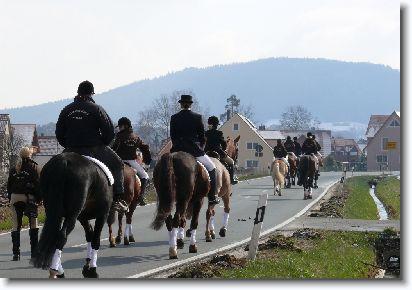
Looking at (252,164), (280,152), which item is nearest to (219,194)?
(280,152)

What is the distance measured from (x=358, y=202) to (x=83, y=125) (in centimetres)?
2370

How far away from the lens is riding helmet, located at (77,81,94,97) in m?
12.4

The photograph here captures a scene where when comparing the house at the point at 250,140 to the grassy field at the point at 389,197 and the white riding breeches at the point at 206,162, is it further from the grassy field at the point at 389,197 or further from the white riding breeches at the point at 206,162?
the grassy field at the point at 389,197

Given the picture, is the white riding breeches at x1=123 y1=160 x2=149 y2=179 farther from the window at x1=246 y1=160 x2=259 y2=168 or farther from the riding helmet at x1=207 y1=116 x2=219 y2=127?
the window at x1=246 y1=160 x2=259 y2=168

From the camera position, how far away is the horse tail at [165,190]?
48.6 ft

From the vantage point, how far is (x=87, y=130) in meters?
12.2

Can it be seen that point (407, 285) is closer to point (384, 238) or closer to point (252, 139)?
point (384, 238)

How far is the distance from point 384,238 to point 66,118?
10770 mm

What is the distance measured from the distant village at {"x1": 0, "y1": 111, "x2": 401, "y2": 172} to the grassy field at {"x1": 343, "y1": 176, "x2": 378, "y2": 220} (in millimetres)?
1409

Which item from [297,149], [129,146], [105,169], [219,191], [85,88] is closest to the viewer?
[105,169]

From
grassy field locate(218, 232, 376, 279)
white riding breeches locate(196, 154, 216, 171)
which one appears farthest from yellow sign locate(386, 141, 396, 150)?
white riding breeches locate(196, 154, 216, 171)

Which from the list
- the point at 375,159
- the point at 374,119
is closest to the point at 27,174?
the point at 374,119

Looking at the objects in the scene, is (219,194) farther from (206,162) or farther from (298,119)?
(298,119)

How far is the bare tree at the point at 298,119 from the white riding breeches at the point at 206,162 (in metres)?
5.27
